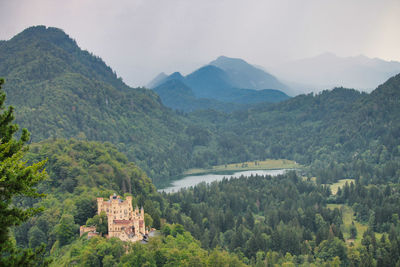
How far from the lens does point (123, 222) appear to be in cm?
5869

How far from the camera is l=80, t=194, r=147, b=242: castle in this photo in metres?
57.8

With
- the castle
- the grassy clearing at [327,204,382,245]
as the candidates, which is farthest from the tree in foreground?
the grassy clearing at [327,204,382,245]

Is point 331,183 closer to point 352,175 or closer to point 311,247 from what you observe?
point 352,175

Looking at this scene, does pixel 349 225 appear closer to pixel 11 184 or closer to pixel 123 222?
pixel 123 222

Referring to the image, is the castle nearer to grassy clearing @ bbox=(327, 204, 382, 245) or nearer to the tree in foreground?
the tree in foreground

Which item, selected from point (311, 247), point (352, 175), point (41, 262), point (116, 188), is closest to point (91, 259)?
point (41, 262)

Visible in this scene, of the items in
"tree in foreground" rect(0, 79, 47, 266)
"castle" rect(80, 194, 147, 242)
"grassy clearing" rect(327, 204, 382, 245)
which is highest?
"tree in foreground" rect(0, 79, 47, 266)

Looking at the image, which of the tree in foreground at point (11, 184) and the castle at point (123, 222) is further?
the castle at point (123, 222)

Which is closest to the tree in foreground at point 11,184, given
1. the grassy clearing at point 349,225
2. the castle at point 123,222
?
the castle at point 123,222

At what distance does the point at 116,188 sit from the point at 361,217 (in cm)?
5792

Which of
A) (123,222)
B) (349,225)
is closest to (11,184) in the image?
(123,222)

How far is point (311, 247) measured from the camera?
82.4m

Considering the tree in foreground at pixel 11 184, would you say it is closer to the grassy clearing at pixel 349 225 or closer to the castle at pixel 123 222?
the castle at pixel 123 222

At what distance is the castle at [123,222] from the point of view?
57844mm
